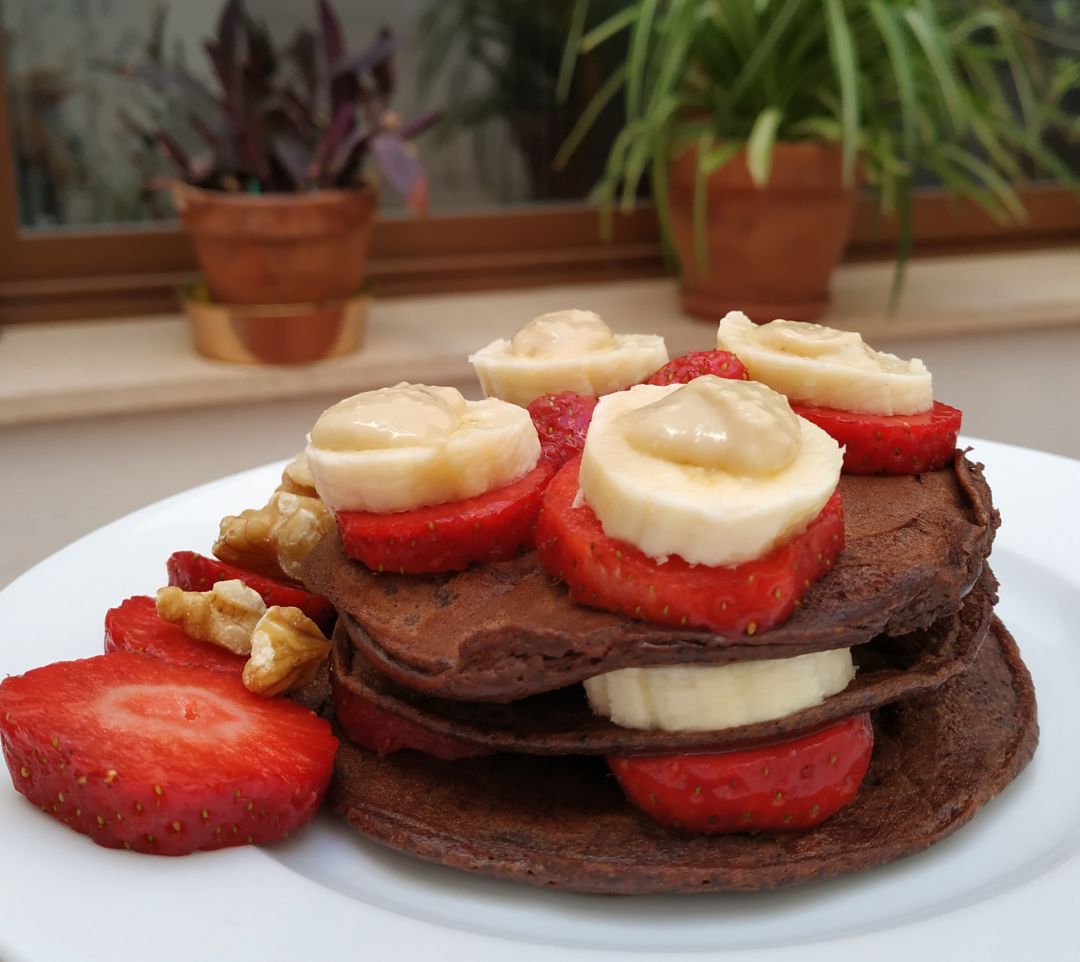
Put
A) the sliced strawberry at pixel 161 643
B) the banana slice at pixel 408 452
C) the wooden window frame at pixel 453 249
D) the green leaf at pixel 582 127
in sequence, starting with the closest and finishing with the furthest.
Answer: the banana slice at pixel 408 452 → the sliced strawberry at pixel 161 643 → the wooden window frame at pixel 453 249 → the green leaf at pixel 582 127

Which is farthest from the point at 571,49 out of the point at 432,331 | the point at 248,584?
the point at 248,584

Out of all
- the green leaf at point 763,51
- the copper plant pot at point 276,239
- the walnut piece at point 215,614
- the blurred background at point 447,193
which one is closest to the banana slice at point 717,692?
the walnut piece at point 215,614

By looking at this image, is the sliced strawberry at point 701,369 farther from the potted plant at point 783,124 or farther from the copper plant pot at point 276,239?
the copper plant pot at point 276,239

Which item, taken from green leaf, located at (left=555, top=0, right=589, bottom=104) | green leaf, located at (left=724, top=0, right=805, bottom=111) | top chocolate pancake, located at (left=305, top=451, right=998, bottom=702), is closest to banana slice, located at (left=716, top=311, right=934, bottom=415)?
top chocolate pancake, located at (left=305, top=451, right=998, bottom=702)

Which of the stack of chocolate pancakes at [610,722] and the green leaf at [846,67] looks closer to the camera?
the stack of chocolate pancakes at [610,722]

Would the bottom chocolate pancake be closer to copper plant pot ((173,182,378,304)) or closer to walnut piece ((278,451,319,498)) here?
walnut piece ((278,451,319,498))
